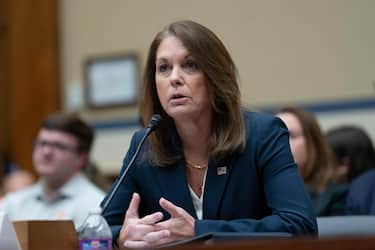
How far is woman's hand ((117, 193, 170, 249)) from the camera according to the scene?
6.19ft

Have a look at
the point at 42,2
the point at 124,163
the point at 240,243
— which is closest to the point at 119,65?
the point at 42,2

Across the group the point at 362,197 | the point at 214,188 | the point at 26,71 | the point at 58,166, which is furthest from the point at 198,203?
the point at 26,71

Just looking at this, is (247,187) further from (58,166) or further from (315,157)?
(58,166)

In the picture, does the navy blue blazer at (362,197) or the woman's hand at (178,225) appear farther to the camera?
the navy blue blazer at (362,197)

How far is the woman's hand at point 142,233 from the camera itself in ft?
6.19

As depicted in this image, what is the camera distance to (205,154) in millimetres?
2189

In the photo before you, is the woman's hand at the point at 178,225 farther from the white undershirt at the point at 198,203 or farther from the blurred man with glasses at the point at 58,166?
the blurred man with glasses at the point at 58,166

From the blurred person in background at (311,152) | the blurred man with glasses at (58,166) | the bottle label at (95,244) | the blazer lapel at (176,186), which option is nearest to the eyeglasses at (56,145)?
the blurred man with glasses at (58,166)

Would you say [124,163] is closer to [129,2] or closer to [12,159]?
[129,2]

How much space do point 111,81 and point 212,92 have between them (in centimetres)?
327

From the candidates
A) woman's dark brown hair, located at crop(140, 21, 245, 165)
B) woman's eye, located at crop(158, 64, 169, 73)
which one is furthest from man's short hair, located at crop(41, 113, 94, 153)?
woman's eye, located at crop(158, 64, 169, 73)

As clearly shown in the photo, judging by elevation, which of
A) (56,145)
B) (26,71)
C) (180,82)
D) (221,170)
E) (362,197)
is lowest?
(362,197)

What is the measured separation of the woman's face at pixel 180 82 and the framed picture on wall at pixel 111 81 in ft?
10.1

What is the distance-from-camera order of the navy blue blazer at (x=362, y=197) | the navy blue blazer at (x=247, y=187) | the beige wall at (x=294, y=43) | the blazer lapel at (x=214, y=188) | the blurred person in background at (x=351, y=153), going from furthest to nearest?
1. the beige wall at (x=294, y=43)
2. the blurred person in background at (x=351, y=153)
3. the navy blue blazer at (x=362, y=197)
4. the blazer lapel at (x=214, y=188)
5. the navy blue blazer at (x=247, y=187)
